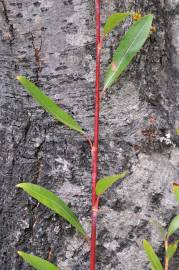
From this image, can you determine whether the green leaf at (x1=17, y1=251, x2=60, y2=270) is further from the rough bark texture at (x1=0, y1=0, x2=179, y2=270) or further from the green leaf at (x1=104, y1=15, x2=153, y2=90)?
the green leaf at (x1=104, y1=15, x2=153, y2=90)

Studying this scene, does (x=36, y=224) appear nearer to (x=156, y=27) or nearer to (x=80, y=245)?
(x=80, y=245)

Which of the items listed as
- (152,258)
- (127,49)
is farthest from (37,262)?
(127,49)

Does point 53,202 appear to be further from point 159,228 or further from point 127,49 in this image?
point 127,49

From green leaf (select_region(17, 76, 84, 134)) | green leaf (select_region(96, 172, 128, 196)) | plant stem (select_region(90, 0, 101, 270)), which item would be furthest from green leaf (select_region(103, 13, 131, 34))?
green leaf (select_region(96, 172, 128, 196))

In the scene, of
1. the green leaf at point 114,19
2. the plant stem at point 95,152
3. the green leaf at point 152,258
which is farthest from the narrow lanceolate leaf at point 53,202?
the green leaf at point 114,19

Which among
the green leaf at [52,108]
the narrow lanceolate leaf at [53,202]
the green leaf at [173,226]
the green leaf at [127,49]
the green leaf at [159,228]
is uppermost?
the green leaf at [127,49]

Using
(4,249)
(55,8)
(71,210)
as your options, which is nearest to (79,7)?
(55,8)

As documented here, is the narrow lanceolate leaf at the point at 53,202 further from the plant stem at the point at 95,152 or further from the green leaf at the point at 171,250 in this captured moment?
the green leaf at the point at 171,250
